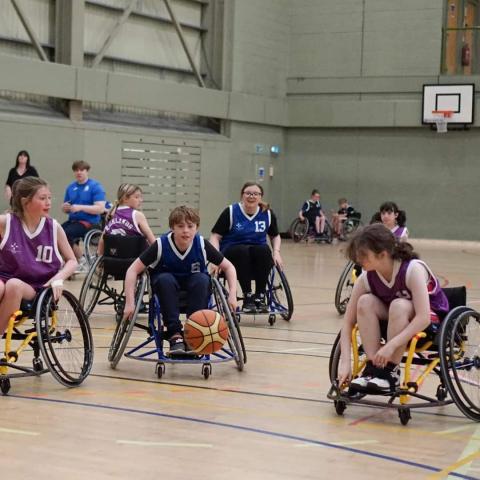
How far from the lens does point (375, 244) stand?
4.53 m

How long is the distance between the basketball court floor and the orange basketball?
18cm

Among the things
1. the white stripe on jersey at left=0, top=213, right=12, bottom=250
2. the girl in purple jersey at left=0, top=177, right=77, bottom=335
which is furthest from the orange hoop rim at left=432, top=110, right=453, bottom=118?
the white stripe on jersey at left=0, top=213, right=12, bottom=250

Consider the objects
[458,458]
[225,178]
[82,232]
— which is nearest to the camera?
[458,458]

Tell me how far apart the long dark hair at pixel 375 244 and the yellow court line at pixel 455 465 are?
0.97 metres

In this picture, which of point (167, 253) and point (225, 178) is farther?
point (225, 178)

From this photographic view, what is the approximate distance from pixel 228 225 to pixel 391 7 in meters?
12.9

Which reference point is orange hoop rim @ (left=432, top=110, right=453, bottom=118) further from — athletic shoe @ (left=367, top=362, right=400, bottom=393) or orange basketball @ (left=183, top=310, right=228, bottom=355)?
athletic shoe @ (left=367, top=362, right=400, bottom=393)

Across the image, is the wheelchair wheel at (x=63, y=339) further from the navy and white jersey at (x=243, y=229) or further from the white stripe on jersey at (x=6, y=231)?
the navy and white jersey at (x=243, y=229)

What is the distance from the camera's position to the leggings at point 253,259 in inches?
312

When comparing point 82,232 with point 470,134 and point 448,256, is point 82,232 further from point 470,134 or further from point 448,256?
point 470,134

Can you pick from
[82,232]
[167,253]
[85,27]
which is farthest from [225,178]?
[167,253]

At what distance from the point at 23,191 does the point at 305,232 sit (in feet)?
47.1

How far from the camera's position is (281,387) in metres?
5.33

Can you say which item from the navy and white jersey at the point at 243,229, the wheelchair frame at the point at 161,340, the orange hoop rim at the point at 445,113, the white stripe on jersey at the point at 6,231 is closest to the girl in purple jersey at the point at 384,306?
the wheelchair frame at the point at 161,340
